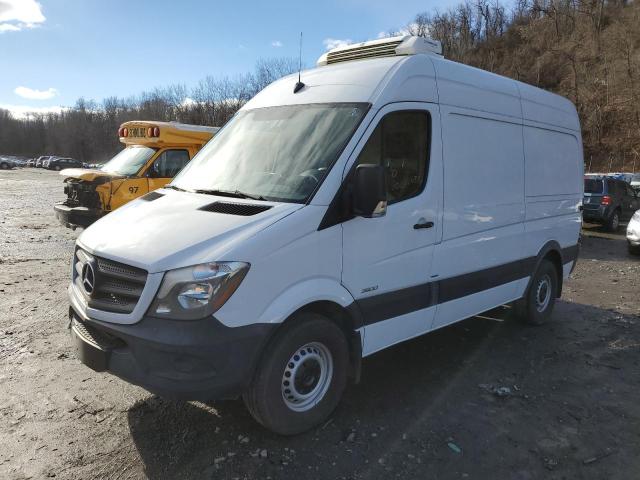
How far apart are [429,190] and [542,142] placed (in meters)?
2.56

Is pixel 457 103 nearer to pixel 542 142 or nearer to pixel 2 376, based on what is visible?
pixel 542 142

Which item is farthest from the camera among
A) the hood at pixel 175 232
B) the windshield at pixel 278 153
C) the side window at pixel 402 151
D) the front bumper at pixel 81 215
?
the front bumper at pixel 81 215

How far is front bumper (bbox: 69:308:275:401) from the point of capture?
298 cm

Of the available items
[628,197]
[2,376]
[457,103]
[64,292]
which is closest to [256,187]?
[457,103]

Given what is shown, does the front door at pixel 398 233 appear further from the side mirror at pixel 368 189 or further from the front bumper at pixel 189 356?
the front bumper at pixel 189 356

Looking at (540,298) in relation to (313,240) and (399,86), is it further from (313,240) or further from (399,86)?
(313,240)

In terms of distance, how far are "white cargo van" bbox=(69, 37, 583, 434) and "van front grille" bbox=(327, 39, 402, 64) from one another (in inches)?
0.8

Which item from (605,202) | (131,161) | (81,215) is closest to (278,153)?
(81,215)

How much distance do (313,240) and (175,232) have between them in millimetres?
899

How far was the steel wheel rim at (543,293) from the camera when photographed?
632 centimetres

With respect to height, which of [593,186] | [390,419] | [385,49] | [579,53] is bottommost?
[390,419]

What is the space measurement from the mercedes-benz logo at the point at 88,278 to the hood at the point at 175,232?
0.12 meters

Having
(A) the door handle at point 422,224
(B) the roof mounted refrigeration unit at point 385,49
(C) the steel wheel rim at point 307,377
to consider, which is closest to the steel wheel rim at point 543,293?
(A) the door handle at point 422,224

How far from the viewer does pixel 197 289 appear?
3.01 meters
